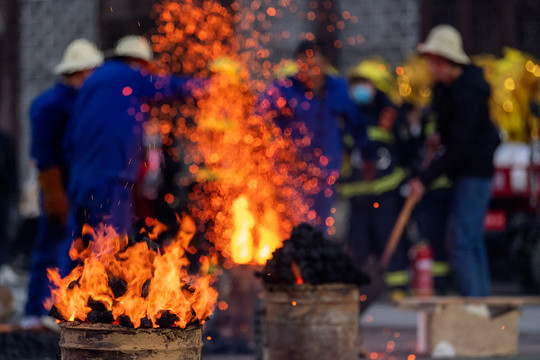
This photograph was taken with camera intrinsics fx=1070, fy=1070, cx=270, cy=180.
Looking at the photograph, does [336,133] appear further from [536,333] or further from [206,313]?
[206,313]

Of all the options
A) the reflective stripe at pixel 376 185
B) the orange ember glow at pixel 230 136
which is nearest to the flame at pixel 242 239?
the orange ember glow at pixel 230 136

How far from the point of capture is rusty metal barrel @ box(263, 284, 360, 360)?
5.95 meters

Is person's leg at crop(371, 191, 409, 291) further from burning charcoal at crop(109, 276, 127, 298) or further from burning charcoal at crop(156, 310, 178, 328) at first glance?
burning charcoal at crop(156, 310, 178, 328)

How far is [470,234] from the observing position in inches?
334

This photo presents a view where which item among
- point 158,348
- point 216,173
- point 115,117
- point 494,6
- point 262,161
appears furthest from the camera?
point 494,6

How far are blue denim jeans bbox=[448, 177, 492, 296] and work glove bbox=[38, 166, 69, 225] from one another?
3078 millimetres

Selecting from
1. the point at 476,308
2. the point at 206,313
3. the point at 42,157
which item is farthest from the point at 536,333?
the point at 206,313

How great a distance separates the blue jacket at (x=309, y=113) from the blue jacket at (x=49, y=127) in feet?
5.64

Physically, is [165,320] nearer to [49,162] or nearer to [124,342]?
[124,342]

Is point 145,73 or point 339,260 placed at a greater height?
point 145,73

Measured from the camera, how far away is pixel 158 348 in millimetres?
4102

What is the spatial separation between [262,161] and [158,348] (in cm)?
648

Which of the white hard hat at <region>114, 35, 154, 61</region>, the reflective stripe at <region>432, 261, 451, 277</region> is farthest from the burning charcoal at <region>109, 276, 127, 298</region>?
the reflective stripe at <region>432, 261, 451, 277</region>

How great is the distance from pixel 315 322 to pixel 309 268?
30 cm
